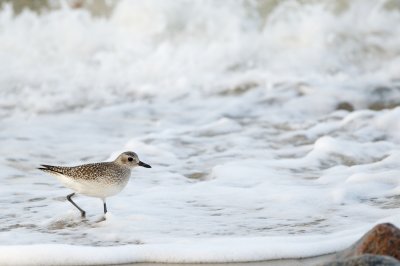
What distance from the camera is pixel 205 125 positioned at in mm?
9797

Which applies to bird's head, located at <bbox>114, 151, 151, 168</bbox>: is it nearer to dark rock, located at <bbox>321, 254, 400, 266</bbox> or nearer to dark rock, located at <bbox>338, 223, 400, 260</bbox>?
dark rock, located at <bbox>338, 223, 400, 260</bbox>

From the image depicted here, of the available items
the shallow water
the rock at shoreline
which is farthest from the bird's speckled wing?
the rock at shoreline

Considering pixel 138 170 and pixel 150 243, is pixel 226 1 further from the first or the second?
pixel 150 243

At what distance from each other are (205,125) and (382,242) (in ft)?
18.4

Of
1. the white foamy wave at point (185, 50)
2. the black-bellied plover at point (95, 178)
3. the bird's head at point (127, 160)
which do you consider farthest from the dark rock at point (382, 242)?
the white foamy wave at point (185, 50)

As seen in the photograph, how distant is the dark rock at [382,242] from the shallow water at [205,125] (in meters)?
0.83

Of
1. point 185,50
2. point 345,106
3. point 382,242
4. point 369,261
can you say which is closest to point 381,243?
point 382,242

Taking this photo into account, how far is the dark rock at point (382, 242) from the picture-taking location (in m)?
4.27

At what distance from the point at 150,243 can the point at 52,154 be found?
3.45 m

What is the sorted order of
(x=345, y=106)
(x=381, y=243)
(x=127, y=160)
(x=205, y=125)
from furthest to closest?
(x=345, y=106) < (x=205, y=125) < (x=127, y=160) < (x=381, y=243)

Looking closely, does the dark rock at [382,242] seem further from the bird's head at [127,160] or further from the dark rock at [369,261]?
the bird's head at [127,160]

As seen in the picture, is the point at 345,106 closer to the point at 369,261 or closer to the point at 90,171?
the point at 90,171

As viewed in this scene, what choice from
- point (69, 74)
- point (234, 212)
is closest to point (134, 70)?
point (69, 74)

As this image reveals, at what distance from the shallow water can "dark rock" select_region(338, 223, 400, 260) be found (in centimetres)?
83
